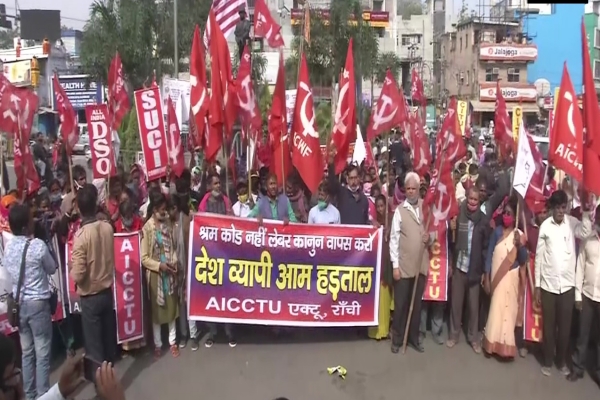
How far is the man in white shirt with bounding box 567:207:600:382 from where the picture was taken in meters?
6.05

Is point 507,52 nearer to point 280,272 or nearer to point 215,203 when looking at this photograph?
point 215,203

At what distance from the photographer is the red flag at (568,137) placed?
636cm

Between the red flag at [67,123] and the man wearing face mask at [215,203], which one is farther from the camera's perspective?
the red flag at [67,123]

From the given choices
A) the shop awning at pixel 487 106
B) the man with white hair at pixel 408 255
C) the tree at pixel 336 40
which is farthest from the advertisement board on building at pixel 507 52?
the man with white hair at pixel 408 255

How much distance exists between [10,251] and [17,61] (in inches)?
1597

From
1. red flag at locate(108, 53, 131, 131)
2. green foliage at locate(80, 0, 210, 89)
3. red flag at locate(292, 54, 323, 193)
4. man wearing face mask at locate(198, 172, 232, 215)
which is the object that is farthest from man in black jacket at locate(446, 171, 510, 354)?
green foliage at locate(80, 0, 210, 89)

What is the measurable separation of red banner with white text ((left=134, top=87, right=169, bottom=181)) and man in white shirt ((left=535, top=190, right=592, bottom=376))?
13.7ft

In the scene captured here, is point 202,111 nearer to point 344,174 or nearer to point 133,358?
point 344,174

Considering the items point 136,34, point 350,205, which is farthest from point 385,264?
point 136,34

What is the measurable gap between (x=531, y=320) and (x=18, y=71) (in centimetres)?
4103

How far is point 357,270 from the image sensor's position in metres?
6.94

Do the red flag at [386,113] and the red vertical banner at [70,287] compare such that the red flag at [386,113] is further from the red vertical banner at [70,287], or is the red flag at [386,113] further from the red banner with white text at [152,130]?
the red vertical banner at [70,287]

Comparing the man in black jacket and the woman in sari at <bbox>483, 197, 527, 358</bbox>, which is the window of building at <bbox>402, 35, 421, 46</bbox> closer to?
the man in black jacket

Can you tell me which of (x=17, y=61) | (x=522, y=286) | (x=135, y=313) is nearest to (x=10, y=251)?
(x=135, y=313)
